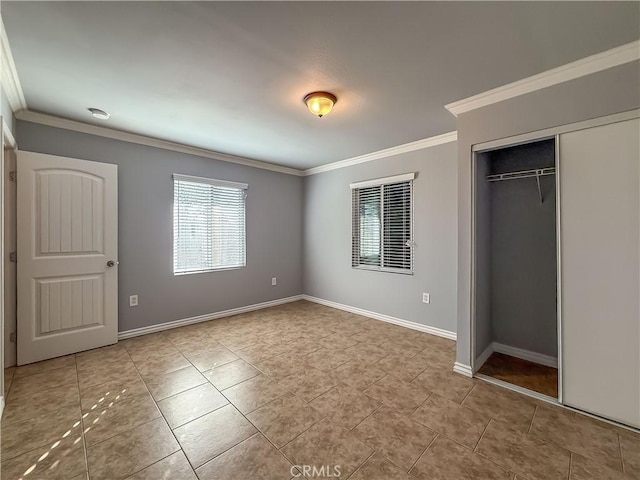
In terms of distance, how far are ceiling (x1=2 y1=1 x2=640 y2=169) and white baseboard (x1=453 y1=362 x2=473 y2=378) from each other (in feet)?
7.83

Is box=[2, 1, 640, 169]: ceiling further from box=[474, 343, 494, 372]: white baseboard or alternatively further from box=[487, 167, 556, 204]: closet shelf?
box=[474, 343, 494, 372]: white baseboard

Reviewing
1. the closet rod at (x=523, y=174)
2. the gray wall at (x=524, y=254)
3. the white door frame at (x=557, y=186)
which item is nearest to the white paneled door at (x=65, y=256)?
the white door frame at (x=557, y=186)

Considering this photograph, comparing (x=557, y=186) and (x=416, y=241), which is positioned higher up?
(x=557, y=186)

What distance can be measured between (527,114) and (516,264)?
1.51 metres

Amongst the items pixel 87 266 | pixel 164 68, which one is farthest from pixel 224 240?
pixel 164 68

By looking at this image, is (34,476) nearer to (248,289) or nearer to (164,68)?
(164,68)

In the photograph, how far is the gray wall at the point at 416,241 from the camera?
333 cm

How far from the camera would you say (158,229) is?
3.54 m

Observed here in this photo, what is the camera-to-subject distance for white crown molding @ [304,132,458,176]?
3274 mm

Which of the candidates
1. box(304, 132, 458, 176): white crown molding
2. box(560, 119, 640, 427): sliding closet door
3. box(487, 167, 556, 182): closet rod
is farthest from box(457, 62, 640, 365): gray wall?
box(304, 132, 458, 176): white crown molding

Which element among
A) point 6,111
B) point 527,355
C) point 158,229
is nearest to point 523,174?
point 527,355

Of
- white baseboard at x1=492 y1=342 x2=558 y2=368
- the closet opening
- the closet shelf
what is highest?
the closet shelf

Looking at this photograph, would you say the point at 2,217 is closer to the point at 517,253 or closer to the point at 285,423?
the point at 285,423

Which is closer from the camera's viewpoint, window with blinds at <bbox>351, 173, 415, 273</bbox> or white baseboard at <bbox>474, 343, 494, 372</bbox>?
white baseboard at <bbox>474, 343, 494, 372</bbox>
